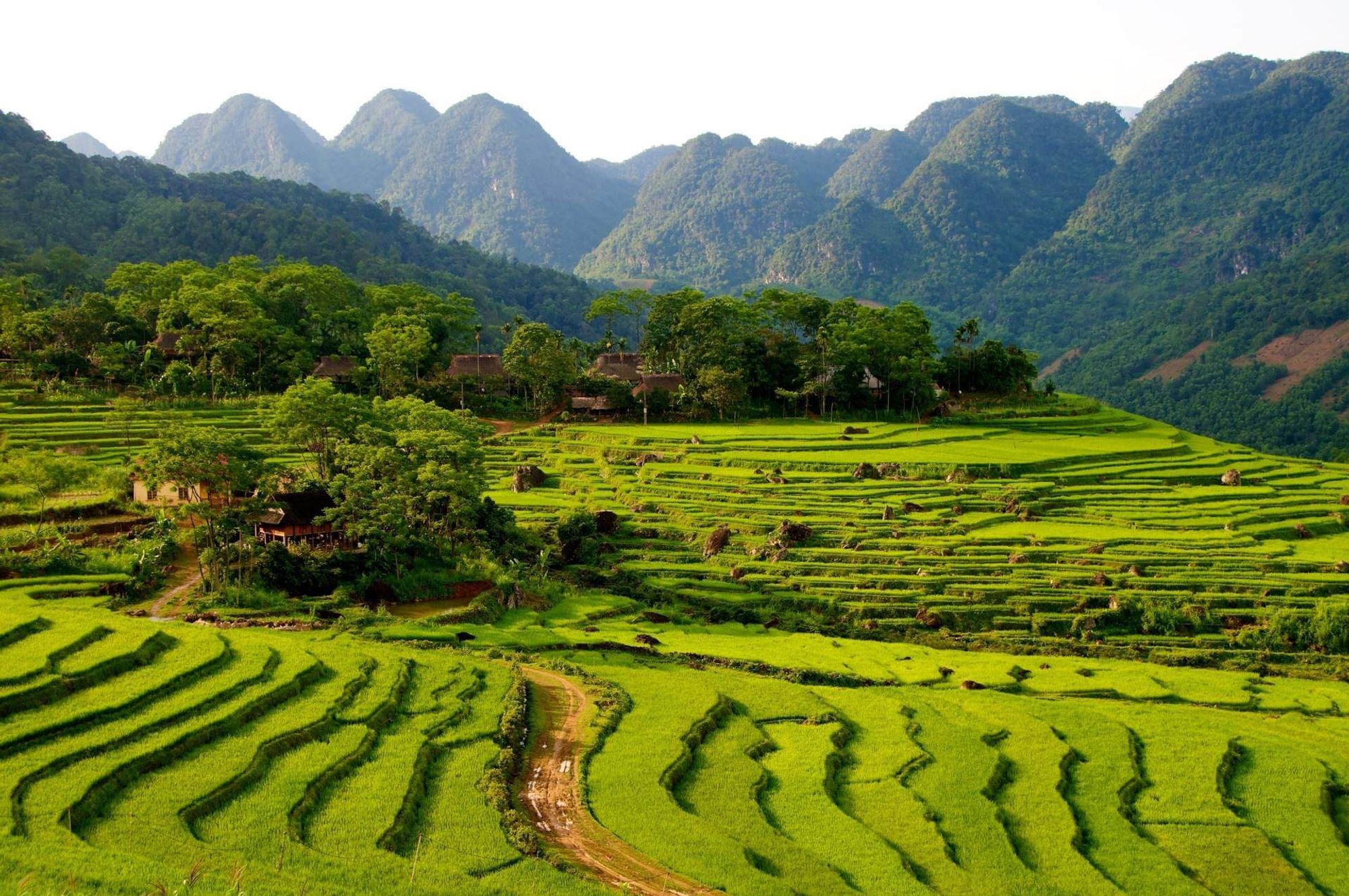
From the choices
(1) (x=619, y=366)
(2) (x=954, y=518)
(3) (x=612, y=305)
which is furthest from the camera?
(3) (x=612, y=305)

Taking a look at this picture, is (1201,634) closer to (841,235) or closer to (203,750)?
(203,750)

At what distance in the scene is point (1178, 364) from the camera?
106625mm

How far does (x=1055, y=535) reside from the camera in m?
39.9

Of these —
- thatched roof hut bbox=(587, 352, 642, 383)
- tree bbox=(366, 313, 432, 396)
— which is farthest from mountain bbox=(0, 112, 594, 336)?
thatched roof hut bbox=(587, 352, 642, 383)

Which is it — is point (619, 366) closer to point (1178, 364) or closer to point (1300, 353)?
point (1178, 364)

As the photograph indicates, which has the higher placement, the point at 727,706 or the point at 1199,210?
the point at 1199,210

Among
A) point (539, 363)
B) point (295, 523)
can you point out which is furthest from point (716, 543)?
point (539, 363)

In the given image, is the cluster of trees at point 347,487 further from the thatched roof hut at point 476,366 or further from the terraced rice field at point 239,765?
the thatched roof hut at point 476,366

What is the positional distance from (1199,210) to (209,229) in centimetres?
13992

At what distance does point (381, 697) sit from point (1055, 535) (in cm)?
2768

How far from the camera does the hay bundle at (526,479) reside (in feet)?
157

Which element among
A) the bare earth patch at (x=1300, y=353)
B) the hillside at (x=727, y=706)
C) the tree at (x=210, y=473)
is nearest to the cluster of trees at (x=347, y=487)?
the tree at (x=210, y=473)

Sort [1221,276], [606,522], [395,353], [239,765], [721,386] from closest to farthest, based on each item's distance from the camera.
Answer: [239,765] < [606,522] < [395,353] < [721,386] < [1221,276]

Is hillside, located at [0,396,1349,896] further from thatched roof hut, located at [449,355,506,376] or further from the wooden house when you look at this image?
thatched roof hut, located at [449,355,506,376]
